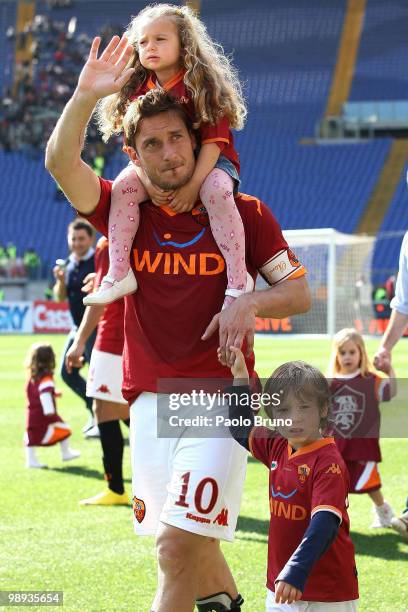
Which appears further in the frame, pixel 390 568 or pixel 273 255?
pixel 390 568

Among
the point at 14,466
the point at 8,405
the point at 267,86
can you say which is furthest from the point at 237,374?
the point at 267,86

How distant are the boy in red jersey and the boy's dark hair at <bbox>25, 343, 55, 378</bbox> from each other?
554 centimetres

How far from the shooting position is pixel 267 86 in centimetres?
4284

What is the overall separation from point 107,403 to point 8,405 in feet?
20.0

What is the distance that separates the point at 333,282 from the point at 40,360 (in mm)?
15423

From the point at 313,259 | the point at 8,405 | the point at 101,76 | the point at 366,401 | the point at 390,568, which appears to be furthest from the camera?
the point at 313,259

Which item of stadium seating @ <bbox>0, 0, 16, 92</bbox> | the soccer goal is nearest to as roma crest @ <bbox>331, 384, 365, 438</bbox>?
the soccer goal

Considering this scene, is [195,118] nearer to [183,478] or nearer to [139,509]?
[183,478]

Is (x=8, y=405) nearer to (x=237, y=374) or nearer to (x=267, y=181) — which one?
(x=237, y=374)

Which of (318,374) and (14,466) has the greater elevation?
(318,374)

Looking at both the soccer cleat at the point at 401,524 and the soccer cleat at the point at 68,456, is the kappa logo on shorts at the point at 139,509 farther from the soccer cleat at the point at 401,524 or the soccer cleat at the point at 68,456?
the soccer cleat at the point at 68,456

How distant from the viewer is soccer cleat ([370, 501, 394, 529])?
20.7ft

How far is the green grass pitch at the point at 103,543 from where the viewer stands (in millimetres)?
4852

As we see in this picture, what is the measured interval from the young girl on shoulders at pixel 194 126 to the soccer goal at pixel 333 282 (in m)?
19.2
